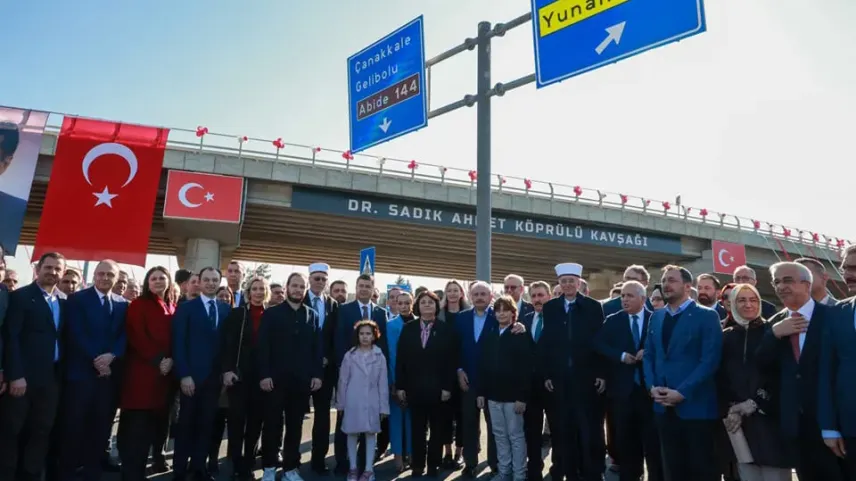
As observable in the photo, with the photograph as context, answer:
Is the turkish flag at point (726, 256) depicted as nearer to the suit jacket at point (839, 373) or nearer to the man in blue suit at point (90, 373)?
the suit jacket at point (839, 373)

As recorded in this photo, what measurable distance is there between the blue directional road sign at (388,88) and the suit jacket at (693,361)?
17.6 feet

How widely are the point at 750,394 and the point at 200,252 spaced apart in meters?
20.1

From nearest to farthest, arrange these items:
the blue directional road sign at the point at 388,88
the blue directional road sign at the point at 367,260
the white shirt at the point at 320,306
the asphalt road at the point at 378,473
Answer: the asphalt road at the point at 378,473
the white shirt at the point at 320,306
the blue directional road sign at the point at 388,88
the blue directional road sign at the point at 367,260

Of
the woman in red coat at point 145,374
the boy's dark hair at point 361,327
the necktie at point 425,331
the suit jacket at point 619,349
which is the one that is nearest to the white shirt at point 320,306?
the boy's dark hair at point 361,327

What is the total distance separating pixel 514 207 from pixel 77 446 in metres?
20.3

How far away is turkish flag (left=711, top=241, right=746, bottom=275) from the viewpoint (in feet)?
91.0

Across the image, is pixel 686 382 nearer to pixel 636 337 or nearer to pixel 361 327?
pixel 636 337

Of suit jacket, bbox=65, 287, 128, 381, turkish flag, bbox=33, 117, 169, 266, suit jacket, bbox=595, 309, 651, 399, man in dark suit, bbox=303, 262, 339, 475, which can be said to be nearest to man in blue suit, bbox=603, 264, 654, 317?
suit jacket, bbox=595, 309, 651, 399

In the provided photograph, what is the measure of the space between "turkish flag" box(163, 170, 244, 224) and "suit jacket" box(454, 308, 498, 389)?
14527 mm

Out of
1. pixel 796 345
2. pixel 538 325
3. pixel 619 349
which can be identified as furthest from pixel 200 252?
pixel 796 345

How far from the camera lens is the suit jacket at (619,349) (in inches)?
214

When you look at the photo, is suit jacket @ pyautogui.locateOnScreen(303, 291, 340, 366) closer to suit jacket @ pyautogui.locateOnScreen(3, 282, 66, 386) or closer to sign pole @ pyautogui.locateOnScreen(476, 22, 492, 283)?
sign pole @ pyautogui.locateOnScreen(476, 22, 492, 283)

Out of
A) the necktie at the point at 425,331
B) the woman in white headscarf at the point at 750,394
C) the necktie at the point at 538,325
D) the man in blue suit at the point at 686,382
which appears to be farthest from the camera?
the necktie at the point at 538,325

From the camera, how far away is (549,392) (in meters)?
6.12
